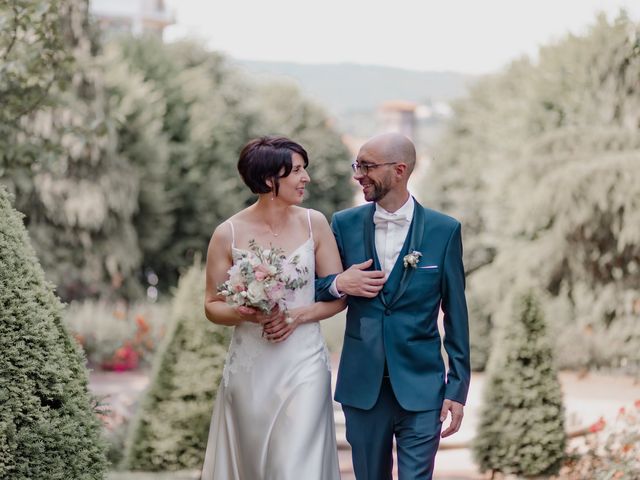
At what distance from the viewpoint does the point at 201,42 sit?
35.0m

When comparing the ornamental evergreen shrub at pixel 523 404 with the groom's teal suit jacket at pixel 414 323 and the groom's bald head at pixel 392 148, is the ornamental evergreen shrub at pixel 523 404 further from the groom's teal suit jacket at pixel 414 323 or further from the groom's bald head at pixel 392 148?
the groom's bald head at pixel 392 148

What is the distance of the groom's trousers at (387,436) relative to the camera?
4375 mm

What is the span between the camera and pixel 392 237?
14.8 ft

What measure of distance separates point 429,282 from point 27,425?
1.76 meters

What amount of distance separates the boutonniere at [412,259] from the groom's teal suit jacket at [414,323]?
3cm

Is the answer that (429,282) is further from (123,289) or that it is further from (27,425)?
(123,289)

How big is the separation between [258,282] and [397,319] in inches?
26.0

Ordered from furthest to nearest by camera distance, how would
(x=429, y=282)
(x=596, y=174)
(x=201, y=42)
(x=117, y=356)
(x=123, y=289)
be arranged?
1. (x=201, y=42)
2. (x=123, y=289)
3. (x=117, y=356)
4. (x=596, y=174)
5. (x=429, y=282)

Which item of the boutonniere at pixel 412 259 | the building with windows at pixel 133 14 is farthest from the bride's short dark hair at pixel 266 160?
the building with windows at pixel 133 14

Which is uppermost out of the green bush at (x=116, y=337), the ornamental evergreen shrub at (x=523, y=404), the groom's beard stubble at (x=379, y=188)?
the groom's beard stubble at (x=379, y=188)

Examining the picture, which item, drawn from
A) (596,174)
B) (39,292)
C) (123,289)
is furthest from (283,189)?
(123,289)

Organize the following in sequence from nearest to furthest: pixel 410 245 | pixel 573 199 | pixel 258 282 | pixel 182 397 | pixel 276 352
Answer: pixel 258 282 < pixel 410 245 < pixel 276 352 < pixel 182 397 < pixel 573 199

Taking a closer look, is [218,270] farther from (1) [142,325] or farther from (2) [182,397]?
(1) [142,325]

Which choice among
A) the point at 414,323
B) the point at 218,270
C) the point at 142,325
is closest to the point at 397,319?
the point at 414,323
